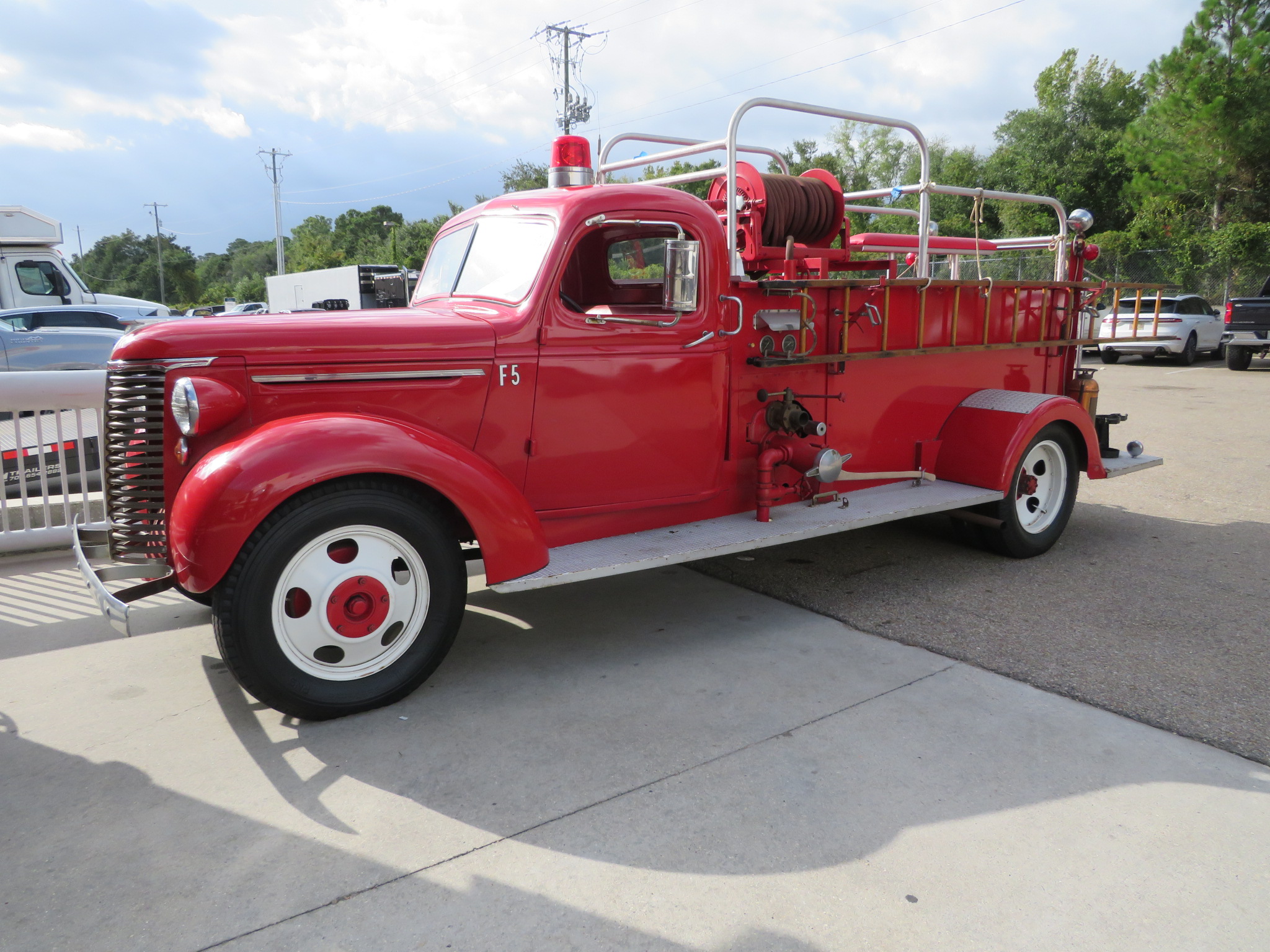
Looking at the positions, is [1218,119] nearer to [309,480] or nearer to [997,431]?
[997,431]

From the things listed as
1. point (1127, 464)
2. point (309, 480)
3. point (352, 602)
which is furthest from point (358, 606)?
point (1127, 464)

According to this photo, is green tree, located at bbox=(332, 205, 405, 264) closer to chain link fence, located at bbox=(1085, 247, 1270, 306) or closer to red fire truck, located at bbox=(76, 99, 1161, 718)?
chain link fence, located at bbox=(1085, 247, 1270, 306)

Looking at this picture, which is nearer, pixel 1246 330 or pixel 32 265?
pixel 32 265

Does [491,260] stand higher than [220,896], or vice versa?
[491,260]

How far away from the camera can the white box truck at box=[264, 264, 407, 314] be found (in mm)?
27656

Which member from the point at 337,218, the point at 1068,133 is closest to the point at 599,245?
the point at 1068,133

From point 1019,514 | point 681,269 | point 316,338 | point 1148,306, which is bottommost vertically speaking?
point 1019,514

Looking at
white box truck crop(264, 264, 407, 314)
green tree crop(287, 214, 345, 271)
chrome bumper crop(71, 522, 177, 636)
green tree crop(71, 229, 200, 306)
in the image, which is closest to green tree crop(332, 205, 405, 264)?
green tree crop(287, 214, 345, 271)

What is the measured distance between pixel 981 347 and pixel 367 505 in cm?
A: 397

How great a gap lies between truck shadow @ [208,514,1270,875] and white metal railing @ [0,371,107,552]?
2585 mm

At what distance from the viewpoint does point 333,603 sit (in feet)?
10.9

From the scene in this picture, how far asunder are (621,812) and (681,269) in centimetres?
225

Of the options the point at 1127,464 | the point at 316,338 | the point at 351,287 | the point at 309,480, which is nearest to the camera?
the point at 309,480

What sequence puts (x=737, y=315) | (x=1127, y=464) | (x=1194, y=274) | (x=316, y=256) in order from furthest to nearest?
1. (x=316, y=256)
2. (x=1194, y=274)
3. (x=1127, y=464)
4. (x=737, y=315)
